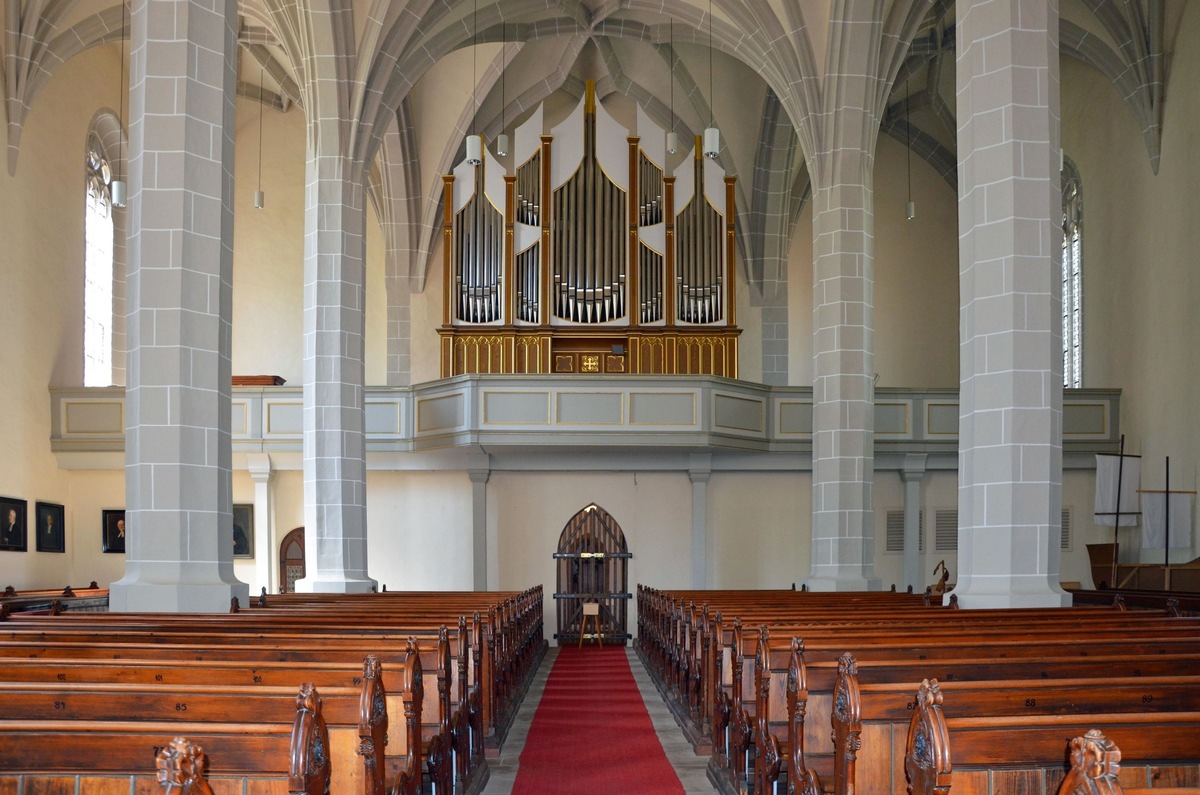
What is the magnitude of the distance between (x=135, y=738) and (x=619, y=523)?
16.5 m

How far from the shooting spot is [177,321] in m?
9.39

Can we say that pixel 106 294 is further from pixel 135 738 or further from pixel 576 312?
A: pixel 135 738

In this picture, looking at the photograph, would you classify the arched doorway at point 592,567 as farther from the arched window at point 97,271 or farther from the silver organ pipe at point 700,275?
the arched window at point 97,271

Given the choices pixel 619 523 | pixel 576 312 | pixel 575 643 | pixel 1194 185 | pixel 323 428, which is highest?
pixel 1194 185

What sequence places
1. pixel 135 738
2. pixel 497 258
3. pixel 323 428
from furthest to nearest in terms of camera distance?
pixel 497 258
pixel 323 428
pixel 135 738

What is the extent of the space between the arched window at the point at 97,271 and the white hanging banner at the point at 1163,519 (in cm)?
1628

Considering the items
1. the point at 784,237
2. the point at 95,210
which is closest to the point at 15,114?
the point at 95,210

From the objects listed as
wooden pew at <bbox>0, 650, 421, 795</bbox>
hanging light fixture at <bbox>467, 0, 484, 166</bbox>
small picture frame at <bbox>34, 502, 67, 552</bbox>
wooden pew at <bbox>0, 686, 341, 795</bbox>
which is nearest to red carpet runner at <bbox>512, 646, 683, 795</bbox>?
wooden pew at <bbox>0, 650, 421, 795</bbox>

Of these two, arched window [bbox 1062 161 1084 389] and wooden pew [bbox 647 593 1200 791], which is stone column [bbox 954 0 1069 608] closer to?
wooden pew [bbox 647 593 1200 791]

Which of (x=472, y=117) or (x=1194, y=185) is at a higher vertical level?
(x=472, y=117)

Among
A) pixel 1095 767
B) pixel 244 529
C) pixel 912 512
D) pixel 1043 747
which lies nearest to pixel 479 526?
pixel 244 529

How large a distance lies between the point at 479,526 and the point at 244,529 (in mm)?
4024

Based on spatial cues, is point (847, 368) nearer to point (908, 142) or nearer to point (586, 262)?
point (586, 262)

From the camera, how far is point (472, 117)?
20.9 m
